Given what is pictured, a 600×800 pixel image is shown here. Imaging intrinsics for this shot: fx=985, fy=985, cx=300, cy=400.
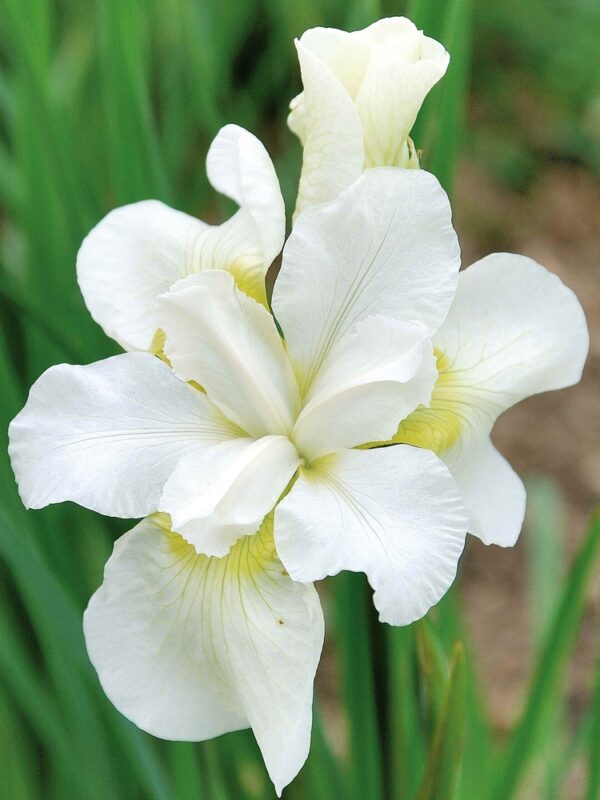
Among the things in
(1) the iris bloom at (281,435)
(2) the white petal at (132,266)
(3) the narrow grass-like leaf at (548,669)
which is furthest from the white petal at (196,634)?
(3) the narrow grass-like leaf at (548,669)

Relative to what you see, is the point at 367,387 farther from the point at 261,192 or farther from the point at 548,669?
the point at 548,669

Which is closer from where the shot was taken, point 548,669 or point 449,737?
point 449,737

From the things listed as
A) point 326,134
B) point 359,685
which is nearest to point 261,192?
point 326,134

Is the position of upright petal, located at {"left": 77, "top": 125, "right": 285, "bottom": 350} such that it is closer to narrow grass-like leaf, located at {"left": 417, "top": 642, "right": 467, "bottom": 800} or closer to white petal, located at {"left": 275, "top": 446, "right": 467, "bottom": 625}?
white petal, located at {"left": 275, "top": 446, "right": 467, "bottom": 625}

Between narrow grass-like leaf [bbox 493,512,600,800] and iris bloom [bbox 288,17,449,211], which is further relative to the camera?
narrow grass-like leaf [bbox 493,512,600,800]

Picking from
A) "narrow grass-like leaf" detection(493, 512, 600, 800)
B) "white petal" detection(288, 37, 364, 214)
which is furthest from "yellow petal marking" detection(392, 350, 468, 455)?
"narrow grass-like leaf" detection(493, 512, 600, 800)

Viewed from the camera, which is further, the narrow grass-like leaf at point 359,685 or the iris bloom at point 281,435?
the narrow grass-like leaf at point 359,685

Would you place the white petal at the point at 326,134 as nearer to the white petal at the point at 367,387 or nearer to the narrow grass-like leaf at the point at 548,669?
the white petal at the point at 367,387
